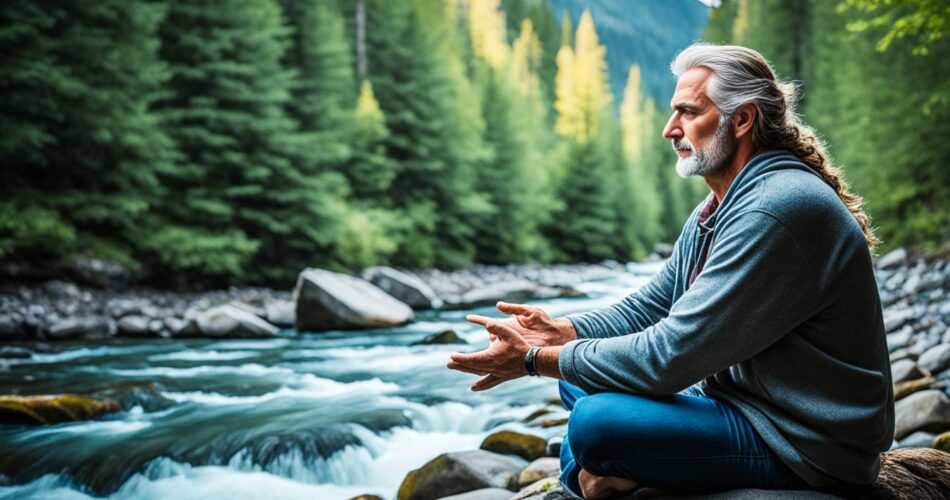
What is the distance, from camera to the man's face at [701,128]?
205 cm

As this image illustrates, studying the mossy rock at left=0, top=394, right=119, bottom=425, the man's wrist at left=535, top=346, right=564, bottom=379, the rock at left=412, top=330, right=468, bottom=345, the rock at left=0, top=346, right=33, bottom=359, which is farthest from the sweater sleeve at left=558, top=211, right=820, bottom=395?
the rock at left=0, top=346, right=33, bottom=359

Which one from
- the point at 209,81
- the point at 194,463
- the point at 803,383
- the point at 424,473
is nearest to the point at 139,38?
the point at 209,81

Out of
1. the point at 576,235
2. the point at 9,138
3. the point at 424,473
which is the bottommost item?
the point at 576,235

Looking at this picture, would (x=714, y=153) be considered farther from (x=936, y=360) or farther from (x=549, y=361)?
(x=936, y=360)

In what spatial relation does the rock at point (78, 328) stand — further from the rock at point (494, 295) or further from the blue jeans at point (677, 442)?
the blue jeans at point (677, 442)

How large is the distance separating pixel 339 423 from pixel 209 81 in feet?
35.7

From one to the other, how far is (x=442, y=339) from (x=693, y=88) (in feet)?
24.8

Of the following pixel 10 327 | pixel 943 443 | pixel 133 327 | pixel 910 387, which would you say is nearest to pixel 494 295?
pixel 133 327

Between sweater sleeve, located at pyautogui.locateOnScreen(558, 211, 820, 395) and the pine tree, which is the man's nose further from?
the pine tree

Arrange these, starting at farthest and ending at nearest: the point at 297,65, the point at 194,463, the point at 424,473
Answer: the point at 297,65, the point at 194,463, the point at 424,473

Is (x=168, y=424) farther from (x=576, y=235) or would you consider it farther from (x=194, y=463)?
(x=576, y=235)

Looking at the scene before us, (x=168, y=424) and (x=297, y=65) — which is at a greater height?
(x=297, y=65)

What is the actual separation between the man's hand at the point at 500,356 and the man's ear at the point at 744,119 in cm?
96

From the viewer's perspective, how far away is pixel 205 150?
14016 mm
